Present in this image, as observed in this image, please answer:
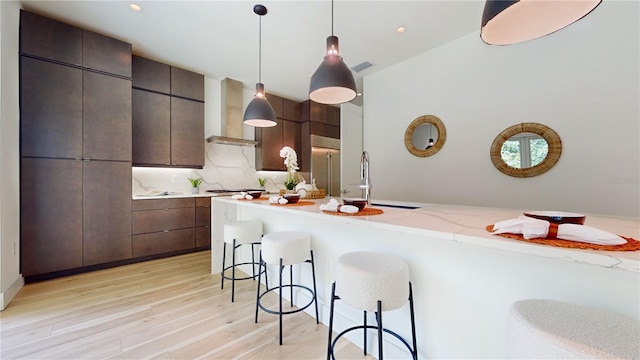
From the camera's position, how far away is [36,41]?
2553mm

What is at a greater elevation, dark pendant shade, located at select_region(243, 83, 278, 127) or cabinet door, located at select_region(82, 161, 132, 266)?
dark pendant shade, located at select_region(243, 83, 278, 127)

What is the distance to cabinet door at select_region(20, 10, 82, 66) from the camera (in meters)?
2.50

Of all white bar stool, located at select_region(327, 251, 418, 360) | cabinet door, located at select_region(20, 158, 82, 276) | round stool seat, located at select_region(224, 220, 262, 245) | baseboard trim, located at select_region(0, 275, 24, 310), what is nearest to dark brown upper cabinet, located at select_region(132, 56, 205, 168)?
cabinet door, located at select_region(20, 158, 82, 276)

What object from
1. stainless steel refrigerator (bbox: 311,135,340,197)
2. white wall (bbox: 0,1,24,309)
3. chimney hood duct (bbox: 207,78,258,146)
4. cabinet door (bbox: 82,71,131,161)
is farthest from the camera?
stainless steel refrigerator (bbox: 311,135,340,197)

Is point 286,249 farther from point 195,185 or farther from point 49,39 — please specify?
point 49,39

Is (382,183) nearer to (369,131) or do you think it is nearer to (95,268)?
(369,131)

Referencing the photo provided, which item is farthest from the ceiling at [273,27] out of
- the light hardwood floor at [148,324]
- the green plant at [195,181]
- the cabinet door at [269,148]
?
the light hardwood floor at [148,324]

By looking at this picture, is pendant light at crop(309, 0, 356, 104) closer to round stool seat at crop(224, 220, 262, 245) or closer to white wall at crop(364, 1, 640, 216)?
round stool seat at crop(224, 220, 262, 245)

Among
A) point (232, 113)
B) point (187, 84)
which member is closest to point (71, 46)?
point (187, 84)

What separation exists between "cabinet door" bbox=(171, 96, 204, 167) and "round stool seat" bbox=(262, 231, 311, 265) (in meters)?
2.71

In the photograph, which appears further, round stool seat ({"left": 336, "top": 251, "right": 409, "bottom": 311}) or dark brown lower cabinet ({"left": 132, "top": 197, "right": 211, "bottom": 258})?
dark brown lower cabinet ({"left": 132, "top": 197, "right": 211, "bottom": 258})

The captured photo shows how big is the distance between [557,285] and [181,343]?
211 centimetres

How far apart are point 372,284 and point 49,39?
4.03 metres

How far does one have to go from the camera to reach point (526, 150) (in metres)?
2.62
